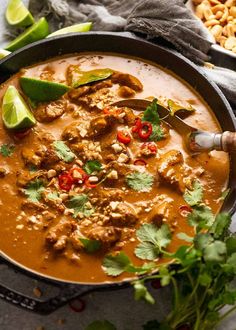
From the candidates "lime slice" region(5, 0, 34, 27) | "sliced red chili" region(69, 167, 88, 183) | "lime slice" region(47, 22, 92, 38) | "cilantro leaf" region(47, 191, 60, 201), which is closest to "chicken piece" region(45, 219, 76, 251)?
"cilantro leaf" region(47, 191, 60, 201)

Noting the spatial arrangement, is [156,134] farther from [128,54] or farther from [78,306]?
[78,306]

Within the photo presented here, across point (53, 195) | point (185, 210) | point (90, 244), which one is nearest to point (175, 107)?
point (185, 210)

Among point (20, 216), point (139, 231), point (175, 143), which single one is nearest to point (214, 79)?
point (175, 143)

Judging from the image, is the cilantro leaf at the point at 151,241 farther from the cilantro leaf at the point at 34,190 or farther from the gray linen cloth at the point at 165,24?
the gray linen cloth at the point at 165,24

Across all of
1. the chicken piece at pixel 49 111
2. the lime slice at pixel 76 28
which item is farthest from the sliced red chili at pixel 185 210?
the lime slice at pixel 76 28

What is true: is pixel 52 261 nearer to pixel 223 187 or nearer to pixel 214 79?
pixel 223 187

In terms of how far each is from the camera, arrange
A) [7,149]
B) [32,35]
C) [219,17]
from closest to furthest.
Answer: [7,149], [32,35], [219,17]

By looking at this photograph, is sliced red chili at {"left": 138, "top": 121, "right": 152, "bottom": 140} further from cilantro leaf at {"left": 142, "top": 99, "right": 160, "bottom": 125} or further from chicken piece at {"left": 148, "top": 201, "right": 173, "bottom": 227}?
chicken piece at {"left": 148, "top": 201, "right": 173, "bottom": 227}
